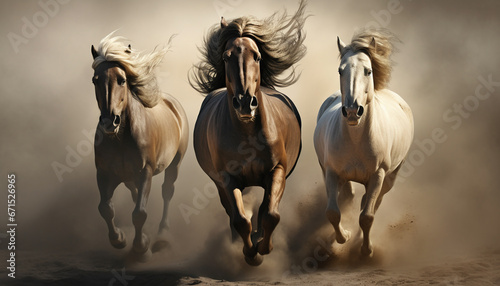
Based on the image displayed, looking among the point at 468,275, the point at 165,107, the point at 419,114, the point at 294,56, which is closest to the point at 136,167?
the point at 165,107

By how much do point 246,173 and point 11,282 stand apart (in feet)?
8.70

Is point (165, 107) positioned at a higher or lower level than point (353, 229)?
Result: higher

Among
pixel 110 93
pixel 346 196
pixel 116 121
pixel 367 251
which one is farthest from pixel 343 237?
pixel 110 93

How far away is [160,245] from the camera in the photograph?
9102 millimetres

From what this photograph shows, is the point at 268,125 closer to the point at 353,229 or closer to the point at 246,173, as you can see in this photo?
the point at 246,173

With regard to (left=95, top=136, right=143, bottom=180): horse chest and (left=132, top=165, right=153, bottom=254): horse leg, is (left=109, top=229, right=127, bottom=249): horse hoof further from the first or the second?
(left=95, top=136, right=143, bottom=180): horse chest

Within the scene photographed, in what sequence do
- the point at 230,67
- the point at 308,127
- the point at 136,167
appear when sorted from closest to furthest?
1. the point at 230,67
2. the point at 136,167
3. the point at 308,127

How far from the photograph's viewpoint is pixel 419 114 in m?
11.5

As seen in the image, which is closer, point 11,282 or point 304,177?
point 11,282

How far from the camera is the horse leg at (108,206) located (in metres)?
8.32

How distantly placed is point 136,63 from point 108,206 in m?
1.51

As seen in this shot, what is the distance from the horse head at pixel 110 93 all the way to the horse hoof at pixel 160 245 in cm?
159

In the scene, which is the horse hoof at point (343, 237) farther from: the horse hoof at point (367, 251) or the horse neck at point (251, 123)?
the horse neck at point (251, 123)

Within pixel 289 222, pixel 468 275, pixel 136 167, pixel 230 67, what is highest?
pixel 230 67
